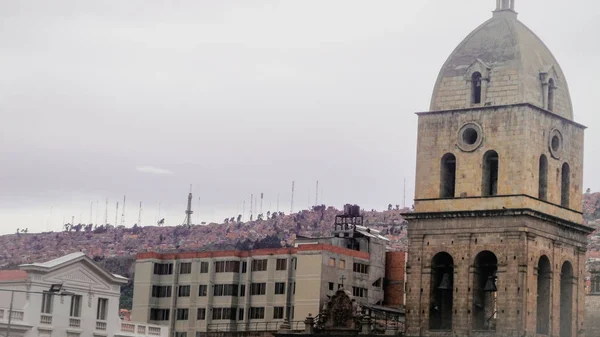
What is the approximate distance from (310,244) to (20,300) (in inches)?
1501

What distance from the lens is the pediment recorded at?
81125 millimetres

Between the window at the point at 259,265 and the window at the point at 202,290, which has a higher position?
the window at the point at 259,265

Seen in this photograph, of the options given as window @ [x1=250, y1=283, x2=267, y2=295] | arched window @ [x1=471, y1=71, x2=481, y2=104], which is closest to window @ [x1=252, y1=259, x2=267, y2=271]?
window @ [x1=250, y1=283, x2=267, y2=295]

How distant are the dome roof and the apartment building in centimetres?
3275

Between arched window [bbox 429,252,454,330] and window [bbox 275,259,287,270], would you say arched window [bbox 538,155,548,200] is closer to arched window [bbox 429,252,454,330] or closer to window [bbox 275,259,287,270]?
arched window [bbox 429,252,454,330]

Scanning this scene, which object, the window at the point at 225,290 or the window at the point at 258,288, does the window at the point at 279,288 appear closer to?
the window at the point at 258,288

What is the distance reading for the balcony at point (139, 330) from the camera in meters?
85.7

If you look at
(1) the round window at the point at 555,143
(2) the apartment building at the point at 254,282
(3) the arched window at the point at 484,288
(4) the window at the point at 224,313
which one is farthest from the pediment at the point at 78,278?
(4) the window at the point at 224,313

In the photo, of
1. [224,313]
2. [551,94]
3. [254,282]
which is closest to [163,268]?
[224,313]

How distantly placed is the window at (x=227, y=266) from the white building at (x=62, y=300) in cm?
3542

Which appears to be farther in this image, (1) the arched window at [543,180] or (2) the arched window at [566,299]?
(2) the arched window at [566,299]

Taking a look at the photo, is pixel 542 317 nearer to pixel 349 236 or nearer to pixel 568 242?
pixel 568 242

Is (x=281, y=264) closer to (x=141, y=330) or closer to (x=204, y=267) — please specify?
(x=204, y=267)

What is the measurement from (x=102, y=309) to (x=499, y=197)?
72.3 feet
